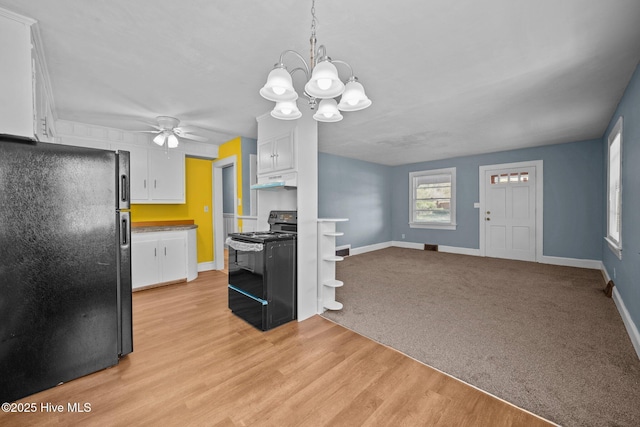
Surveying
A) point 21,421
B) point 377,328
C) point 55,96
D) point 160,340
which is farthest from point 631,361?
point 55,96

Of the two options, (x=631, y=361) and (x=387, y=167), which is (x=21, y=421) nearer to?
(x=631, y=361)

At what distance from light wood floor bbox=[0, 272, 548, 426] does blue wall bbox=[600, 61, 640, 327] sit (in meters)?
2.02

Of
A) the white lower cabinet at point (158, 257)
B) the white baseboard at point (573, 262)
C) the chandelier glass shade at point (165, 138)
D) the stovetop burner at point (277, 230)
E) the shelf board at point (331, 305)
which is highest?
the chandelier glass shade at point (165, 138)

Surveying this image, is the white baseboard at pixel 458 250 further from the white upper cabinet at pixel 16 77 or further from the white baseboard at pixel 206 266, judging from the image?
the white upper cabinet at pixel 16 77

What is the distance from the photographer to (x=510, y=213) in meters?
5.82

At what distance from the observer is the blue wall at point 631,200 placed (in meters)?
2.36

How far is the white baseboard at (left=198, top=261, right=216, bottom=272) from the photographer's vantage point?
4996 mm

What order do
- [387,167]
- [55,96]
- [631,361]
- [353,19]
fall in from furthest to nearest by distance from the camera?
[387,167], [55,96], [631,361], [353,19]

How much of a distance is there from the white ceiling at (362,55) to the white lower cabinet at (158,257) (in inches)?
68.9

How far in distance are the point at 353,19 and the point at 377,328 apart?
266 centimetres

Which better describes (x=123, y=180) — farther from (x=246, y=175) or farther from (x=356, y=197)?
(x=356, y=197)

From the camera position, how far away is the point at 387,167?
7.71 metres

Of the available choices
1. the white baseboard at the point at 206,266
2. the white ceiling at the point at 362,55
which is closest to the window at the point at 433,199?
the white ceiling at the point at 362,55

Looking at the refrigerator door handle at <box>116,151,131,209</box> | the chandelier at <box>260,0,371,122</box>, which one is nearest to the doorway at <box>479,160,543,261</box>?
the chandelier at <box>260,0,371,122</box>
